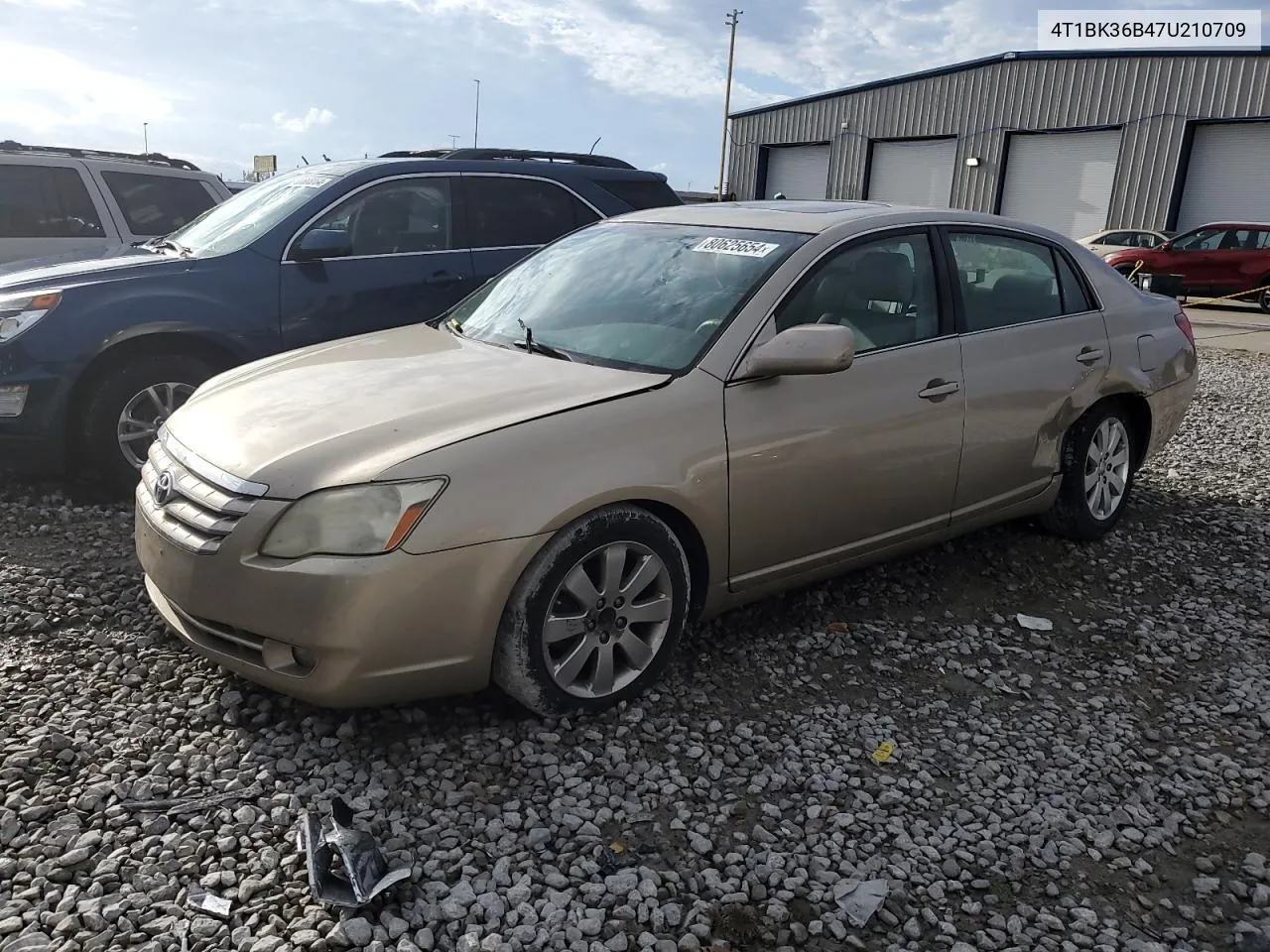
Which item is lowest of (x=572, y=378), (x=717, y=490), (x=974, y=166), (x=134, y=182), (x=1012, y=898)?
(x=1012, y=898)

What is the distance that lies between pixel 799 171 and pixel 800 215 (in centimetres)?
3157

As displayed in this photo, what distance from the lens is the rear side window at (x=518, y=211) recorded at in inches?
244

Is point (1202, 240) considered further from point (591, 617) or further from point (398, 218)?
point (591, 617)

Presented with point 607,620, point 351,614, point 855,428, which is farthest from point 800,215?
point 351,614

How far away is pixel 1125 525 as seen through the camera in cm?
539

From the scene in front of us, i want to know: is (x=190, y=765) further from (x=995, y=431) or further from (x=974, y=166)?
(x=974, y=166)

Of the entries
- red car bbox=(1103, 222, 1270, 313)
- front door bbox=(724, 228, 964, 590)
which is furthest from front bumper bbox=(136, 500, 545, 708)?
red car bbox=(1103, 222, 1270, 313)

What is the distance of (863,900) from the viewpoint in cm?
252

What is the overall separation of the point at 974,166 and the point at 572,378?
2734 centimetres

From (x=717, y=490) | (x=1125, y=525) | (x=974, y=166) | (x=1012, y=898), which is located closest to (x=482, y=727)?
(x=717, y=490)

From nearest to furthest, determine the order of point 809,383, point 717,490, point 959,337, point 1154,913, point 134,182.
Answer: point 1154,913, point 717,490, point 809,383, point 959,337, point 134,182

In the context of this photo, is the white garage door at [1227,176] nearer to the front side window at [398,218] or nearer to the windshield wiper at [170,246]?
the front side window at [398,218]

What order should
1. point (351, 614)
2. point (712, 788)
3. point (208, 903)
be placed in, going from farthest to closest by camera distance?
point (712, 788), point (351, 614), point (208, 903)

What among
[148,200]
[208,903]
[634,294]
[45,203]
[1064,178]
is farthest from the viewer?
[1064,178]
